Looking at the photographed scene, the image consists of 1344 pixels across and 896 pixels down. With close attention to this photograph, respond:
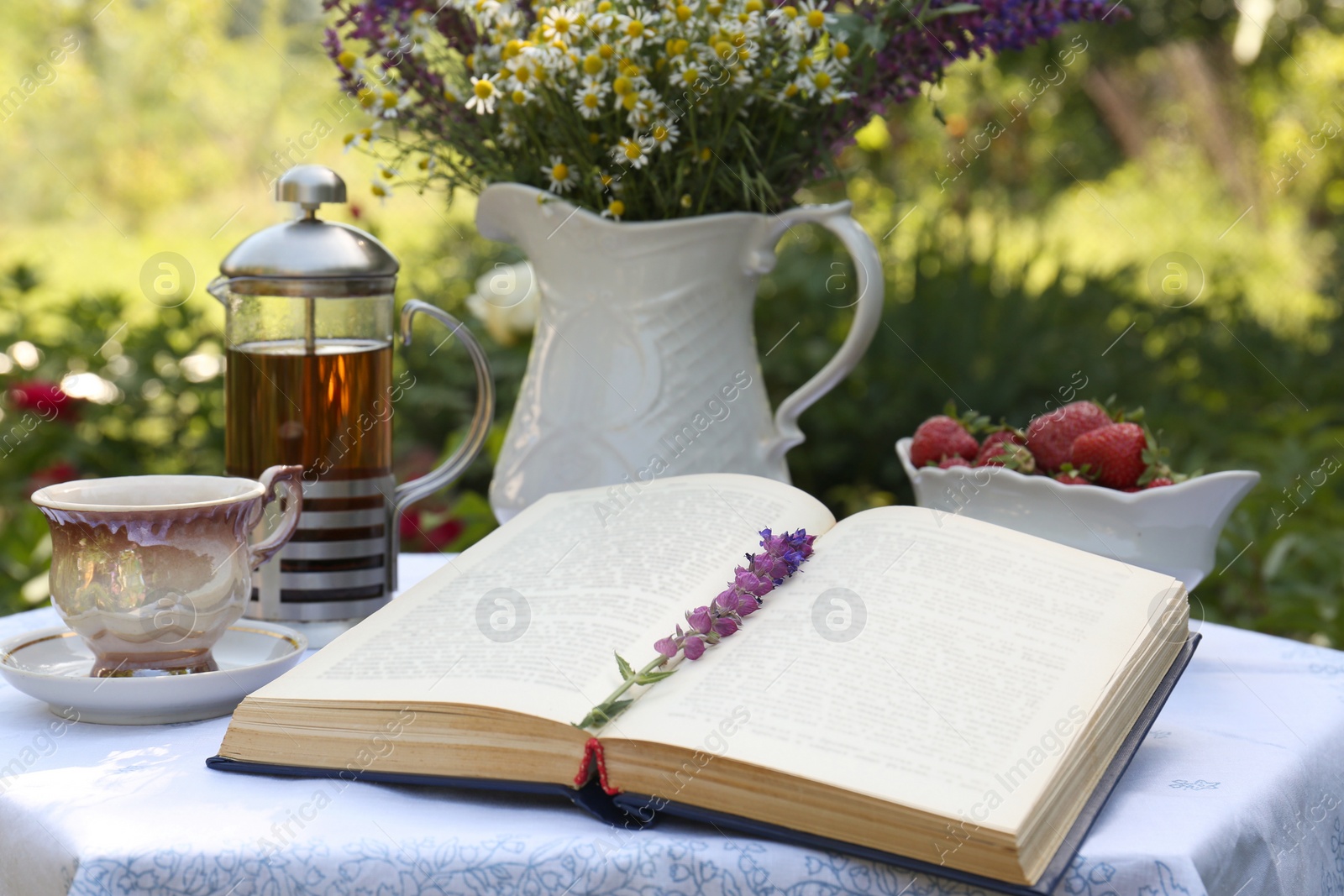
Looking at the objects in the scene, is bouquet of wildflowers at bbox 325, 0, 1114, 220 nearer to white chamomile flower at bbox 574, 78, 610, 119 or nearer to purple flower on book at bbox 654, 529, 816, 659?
white chamomile flower at bbox 574, 78, 610, 119

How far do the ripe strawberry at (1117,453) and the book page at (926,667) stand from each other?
0.17 metres

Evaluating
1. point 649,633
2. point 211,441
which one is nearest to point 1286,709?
point 649,633

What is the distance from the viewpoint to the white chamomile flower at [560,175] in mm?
968

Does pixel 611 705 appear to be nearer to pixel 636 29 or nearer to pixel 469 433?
pixel 469 433

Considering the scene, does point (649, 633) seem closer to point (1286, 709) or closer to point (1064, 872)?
point (1064, 872)

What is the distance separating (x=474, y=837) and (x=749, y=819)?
13cm

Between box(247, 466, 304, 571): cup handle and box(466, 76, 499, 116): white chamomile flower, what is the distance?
32 cm

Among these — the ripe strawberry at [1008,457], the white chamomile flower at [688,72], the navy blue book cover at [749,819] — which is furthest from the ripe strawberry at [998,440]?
the white chamomile flower at [688,72]

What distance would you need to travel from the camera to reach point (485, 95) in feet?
3.02

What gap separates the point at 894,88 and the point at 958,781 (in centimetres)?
70

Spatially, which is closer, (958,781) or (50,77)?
(958,781)

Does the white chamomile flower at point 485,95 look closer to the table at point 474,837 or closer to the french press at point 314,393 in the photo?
the french press at point 314,393

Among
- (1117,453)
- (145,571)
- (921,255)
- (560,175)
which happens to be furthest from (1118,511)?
(921,255)

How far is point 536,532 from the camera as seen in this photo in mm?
833
